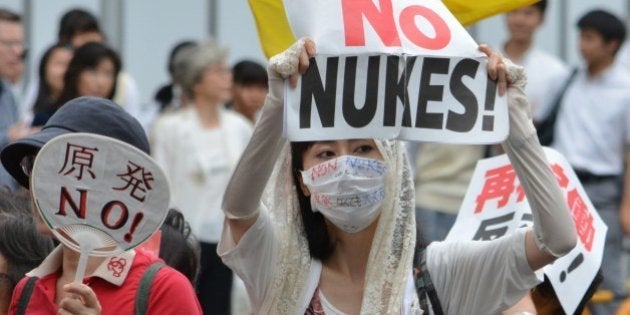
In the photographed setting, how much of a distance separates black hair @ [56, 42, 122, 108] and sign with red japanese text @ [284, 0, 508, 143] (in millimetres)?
4315

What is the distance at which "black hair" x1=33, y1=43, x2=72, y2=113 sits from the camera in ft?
31.0

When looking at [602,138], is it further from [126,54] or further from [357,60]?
[357,60]

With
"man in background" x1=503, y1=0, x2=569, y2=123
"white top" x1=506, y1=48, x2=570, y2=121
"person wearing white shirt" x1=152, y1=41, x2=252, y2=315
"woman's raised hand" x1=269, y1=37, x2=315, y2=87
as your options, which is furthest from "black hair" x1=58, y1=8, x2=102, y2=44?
"woman's raised hand" x1=269, y1=37, x2=315, y2=87

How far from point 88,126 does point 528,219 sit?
1877mm

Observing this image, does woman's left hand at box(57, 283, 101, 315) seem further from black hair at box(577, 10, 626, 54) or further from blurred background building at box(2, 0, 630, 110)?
blurred background building at box(2, 0, 630, 110)

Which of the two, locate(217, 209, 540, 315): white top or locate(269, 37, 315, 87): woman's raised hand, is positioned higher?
locate(269, 37, 315, 87): woman's raised hand

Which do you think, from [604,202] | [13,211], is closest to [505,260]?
[13,211]

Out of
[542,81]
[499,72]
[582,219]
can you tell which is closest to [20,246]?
[499,72]

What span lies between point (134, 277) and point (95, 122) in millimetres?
433

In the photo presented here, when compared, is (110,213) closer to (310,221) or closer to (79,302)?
(79,302)

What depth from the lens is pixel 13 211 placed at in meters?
5.77

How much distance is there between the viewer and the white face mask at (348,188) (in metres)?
5.07

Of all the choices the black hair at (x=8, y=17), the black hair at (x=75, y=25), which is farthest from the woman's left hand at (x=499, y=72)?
the black hair at (x=75, y=25)

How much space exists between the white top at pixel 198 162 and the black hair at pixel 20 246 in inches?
191
